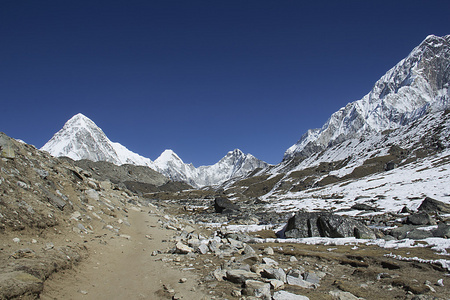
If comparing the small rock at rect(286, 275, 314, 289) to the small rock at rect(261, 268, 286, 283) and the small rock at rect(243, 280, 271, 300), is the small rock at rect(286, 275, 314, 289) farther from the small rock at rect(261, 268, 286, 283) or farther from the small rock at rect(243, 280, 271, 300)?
the small rock at rect(243, 280, 271, 300)

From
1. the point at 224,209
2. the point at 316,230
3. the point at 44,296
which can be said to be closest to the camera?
the point at 44,296

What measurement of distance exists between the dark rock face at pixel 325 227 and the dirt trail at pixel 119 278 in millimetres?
19910

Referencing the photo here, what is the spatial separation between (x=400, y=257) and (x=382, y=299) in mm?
8543

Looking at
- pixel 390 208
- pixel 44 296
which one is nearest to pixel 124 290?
pixel 44 296

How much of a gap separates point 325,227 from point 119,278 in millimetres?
24905

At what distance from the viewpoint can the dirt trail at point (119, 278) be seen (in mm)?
11086

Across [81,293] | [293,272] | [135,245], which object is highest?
[135,245]

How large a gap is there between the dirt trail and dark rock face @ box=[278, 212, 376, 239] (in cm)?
1991

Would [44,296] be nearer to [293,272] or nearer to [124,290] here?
[124,290]

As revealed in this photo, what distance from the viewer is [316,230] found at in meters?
31.9

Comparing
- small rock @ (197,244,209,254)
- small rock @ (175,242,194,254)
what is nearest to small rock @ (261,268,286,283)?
small rock @ (197,244,209,254)

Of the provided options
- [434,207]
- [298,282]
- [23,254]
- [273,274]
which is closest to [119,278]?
[23,254]

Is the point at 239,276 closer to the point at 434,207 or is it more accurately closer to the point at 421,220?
the point at 421,220

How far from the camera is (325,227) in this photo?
31.0 metres
